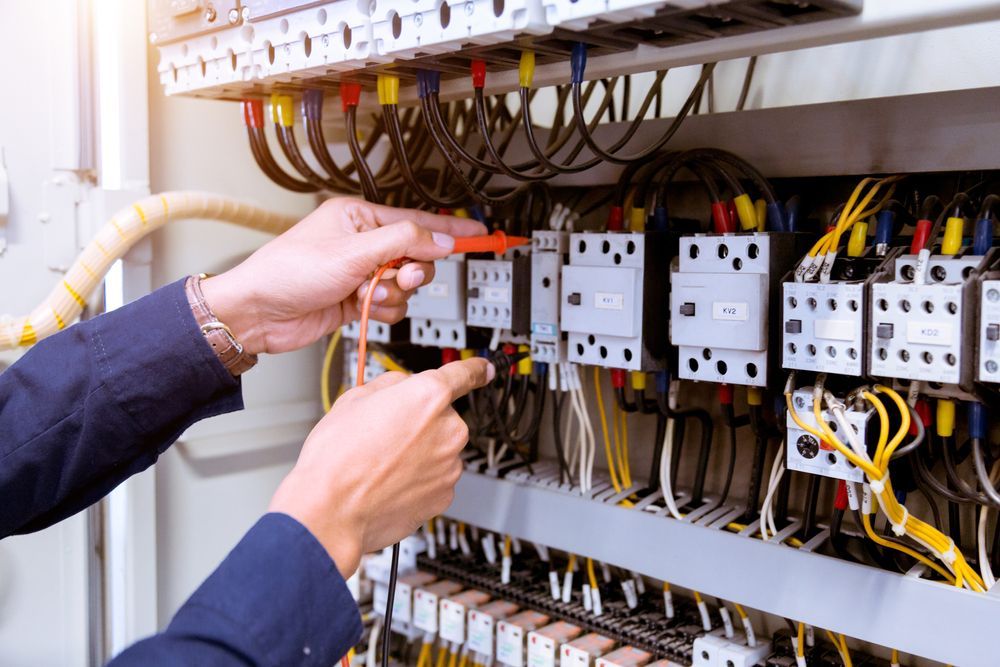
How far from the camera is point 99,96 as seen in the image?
1308mm

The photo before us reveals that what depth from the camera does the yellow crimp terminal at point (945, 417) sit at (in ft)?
2.87

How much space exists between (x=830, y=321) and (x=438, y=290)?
58cm

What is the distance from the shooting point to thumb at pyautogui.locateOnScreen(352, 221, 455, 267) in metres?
0.99

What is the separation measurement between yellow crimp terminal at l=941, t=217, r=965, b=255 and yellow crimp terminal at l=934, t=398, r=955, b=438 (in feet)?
0.52

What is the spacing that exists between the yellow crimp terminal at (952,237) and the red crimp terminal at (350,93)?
70 cm

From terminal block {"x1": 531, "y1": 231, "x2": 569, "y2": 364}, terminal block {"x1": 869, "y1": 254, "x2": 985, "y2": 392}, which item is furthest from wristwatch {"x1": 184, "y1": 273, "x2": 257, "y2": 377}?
terminal block {"x1": 869, "y1": 254, "x2": 985, "y2": 392}

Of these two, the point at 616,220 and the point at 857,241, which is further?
the point at 616,220

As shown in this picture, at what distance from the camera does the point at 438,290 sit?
124cm

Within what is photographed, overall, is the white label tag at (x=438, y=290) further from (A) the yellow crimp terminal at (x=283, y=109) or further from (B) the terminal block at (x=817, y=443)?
(B) the terminal block at (x=817, y=443)

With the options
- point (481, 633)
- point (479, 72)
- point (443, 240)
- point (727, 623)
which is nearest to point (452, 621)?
point (481, 633)

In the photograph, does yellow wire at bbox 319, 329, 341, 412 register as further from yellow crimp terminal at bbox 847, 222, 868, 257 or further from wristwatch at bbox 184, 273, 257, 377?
yellow crimp terminal at bbox 847, 222, 868, 257

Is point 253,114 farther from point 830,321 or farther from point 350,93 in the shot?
point 830,321

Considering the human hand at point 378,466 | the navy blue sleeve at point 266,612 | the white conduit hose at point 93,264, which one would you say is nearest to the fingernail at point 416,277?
the human hand at point 378,466

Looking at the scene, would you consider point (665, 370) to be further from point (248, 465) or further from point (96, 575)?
point (96, 575)
